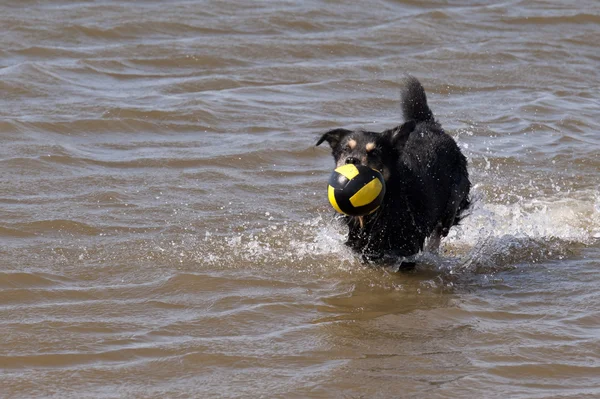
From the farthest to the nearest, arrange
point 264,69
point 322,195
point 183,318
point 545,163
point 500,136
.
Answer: point 264,69 → point 500,136 → point 545,163 → point 322,195 → point 183,318

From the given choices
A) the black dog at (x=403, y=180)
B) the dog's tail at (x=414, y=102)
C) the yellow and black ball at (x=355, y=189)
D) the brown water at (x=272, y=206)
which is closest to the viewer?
the brown water at (x=272, y=206)

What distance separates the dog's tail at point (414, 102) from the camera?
6.90 meters

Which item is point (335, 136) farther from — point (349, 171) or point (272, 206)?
point (272, 206)

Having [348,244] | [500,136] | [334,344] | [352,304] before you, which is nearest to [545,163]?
[500,136]

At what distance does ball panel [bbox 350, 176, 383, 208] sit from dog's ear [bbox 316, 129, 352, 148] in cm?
53

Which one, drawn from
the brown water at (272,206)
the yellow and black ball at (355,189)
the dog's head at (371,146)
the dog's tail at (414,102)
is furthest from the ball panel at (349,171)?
the dog's tail at (414,102)

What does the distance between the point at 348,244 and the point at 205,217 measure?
1.26 metres

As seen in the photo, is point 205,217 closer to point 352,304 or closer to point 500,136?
point 352,304

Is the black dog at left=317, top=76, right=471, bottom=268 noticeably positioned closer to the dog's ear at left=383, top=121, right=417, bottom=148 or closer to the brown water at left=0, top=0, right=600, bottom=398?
the dog's ear at left=383, top=121, right=417, bottom=148

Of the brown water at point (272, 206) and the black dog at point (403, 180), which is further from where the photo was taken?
the black dog at point (403, 180)

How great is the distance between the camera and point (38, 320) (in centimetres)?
541

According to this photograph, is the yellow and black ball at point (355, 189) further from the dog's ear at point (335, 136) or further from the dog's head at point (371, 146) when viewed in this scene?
the dog's ear at point (335, 136)

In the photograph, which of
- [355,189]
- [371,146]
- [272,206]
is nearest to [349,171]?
[355,189]

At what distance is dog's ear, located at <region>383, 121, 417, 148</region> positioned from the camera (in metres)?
6.29
